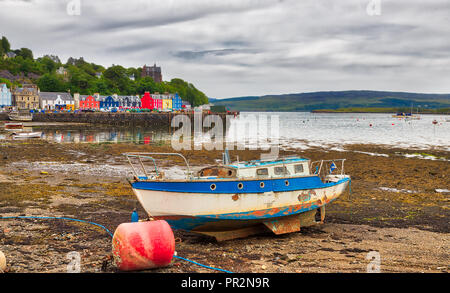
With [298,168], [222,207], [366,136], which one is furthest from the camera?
[366,136]

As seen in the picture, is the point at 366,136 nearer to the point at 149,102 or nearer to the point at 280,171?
the point at 280,171

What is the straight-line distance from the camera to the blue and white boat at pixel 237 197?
10.7 m

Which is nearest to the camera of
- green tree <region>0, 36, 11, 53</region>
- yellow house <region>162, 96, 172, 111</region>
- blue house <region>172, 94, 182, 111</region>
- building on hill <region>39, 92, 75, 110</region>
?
building on hill <region>39, 92, 75, 110</region>

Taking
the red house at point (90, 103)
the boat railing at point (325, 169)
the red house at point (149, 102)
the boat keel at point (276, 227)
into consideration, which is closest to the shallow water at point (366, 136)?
the boat railing at point (325, 169)

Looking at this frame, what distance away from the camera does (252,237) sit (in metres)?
12.0

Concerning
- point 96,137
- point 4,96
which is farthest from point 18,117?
point 96,137

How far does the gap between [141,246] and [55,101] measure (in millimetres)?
125781

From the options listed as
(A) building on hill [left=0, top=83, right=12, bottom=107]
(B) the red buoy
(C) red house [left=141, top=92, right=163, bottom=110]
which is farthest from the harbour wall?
(B) the red buoy

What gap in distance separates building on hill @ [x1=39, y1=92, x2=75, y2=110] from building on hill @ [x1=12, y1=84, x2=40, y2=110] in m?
2.91

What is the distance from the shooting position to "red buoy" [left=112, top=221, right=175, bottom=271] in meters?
7.86

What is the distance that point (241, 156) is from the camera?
3228cm

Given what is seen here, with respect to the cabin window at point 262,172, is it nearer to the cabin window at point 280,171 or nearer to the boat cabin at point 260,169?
the boat cabin at point 260,169

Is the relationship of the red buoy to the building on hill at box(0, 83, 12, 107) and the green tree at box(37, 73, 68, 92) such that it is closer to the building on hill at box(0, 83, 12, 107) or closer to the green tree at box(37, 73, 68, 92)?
the building on hill at box(0, 83, 12, 107)

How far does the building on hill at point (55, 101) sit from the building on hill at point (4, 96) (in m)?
9.08
